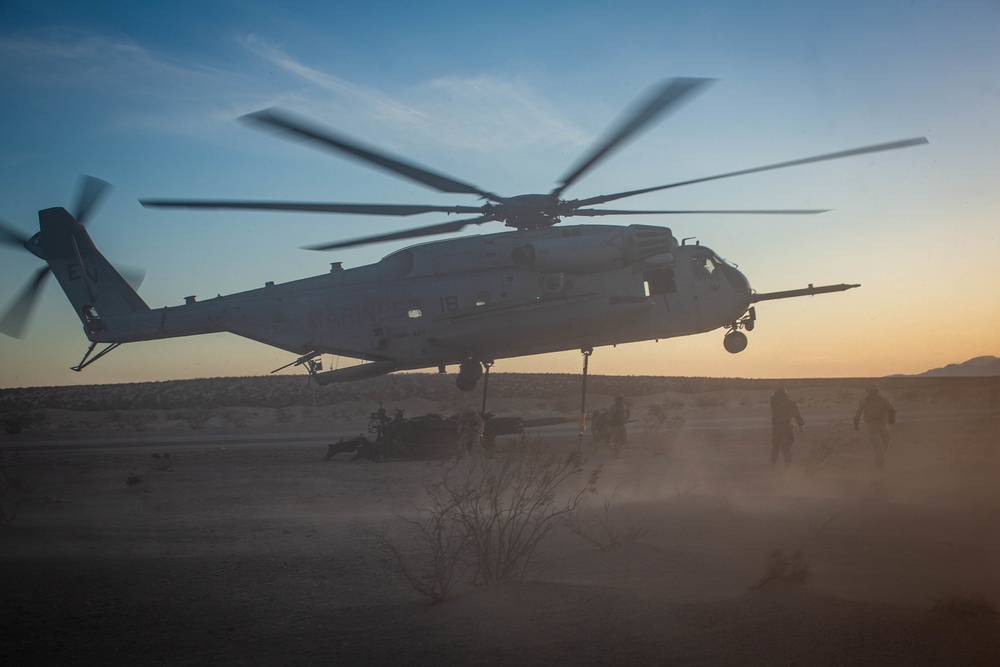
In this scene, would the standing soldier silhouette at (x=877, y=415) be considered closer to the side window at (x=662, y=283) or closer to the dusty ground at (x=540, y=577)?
the dusty ground at (x=540, y=577)

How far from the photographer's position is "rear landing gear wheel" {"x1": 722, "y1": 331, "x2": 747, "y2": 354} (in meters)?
16.8

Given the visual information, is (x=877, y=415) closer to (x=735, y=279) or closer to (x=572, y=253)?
(x=735, y=279)

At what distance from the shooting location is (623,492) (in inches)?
495

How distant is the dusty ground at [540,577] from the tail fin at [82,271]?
4.66m

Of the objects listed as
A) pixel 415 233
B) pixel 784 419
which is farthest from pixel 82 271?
pixel 784 419

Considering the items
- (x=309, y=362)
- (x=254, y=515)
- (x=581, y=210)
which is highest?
(x=581, y=210)

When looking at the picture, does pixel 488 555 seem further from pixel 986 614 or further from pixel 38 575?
pixel 38 575

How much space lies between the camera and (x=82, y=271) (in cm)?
1839

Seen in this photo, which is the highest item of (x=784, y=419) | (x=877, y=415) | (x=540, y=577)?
(x=877, y=415)

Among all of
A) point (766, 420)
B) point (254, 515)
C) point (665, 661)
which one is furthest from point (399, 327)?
point (766, 420)

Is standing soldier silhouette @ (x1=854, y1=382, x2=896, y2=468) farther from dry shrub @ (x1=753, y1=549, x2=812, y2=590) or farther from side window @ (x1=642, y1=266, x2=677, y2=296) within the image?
dry shrub @ (x1=753, y1=549, x2=812, y2=590)

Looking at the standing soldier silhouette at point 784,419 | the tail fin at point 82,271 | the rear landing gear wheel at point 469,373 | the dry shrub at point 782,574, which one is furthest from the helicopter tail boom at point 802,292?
the tail fin at point 82,271

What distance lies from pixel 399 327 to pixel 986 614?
12.7 m

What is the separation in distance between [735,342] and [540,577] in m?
11.2
